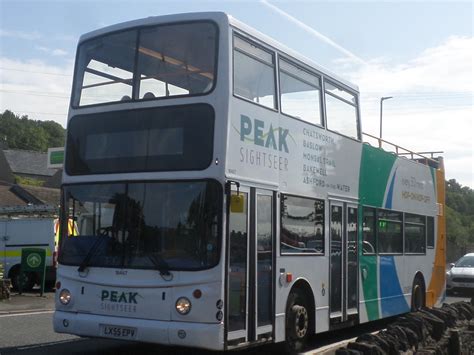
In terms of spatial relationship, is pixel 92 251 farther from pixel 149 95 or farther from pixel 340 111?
pixel 340 111

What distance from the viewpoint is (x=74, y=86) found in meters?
9.63

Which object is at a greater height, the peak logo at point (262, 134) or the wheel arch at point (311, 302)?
the peak logo at point (262, 134)

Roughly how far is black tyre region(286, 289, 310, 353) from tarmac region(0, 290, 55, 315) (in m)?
7.82

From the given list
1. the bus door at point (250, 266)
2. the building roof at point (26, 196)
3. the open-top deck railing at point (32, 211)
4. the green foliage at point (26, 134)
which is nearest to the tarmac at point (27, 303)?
the open-top deck railing at point (32, 211)

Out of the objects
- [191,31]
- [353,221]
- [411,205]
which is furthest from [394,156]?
[191,31]

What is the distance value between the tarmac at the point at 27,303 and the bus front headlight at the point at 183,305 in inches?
322

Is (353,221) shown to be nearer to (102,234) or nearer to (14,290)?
(102,234)

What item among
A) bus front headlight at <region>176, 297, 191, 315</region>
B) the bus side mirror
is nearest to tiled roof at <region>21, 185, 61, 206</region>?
the bus side mirror

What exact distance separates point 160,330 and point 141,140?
2.46 meters

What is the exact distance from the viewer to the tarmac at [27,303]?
15.7m

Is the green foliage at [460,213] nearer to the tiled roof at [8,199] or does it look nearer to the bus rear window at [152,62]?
the tiled roof at [8,199]

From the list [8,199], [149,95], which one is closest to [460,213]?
[8,199]

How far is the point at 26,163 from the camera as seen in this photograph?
266 ft

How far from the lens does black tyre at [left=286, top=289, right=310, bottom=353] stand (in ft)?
31.5
